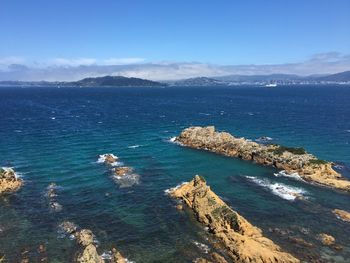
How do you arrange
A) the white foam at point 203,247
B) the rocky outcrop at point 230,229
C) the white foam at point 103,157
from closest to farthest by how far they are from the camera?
the rocky outcrop at point 230,229 < the white foam at point 203,247 < the white foam at point 103,157

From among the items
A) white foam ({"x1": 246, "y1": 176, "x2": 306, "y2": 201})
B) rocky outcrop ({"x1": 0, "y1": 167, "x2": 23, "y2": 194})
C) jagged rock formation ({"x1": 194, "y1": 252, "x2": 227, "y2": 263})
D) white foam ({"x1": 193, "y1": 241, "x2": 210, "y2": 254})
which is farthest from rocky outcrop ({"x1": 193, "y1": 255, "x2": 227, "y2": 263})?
rocky outcrop ({"x1": 0, "y1": 167, "x2": 23, "y2": 194})

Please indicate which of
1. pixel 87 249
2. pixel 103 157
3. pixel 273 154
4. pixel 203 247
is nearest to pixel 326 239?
pixel 203 247

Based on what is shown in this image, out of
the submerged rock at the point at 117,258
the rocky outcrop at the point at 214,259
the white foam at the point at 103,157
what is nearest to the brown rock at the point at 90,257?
the submerged rock at the point at 117,258

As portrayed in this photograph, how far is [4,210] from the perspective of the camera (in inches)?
2263

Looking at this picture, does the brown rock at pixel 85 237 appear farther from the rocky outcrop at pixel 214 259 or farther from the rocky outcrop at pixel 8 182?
the rocky outcrop at pixel 8 182

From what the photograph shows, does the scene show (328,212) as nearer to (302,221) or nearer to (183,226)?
(302,221)

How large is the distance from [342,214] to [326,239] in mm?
9969

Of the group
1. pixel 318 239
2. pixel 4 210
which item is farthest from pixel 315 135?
pixel 4 210

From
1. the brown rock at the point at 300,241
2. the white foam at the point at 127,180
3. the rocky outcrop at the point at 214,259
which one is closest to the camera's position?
the rocky outcrop at the point at 214,259

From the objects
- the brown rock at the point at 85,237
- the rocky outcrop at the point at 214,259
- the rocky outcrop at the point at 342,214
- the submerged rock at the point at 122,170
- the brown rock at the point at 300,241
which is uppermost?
the submerged rock at the point at 122,170

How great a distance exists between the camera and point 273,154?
8488 centimetres

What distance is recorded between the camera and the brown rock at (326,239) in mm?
48459

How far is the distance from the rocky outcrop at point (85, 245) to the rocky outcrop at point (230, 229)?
13504 mm

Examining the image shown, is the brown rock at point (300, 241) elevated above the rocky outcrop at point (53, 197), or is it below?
below
